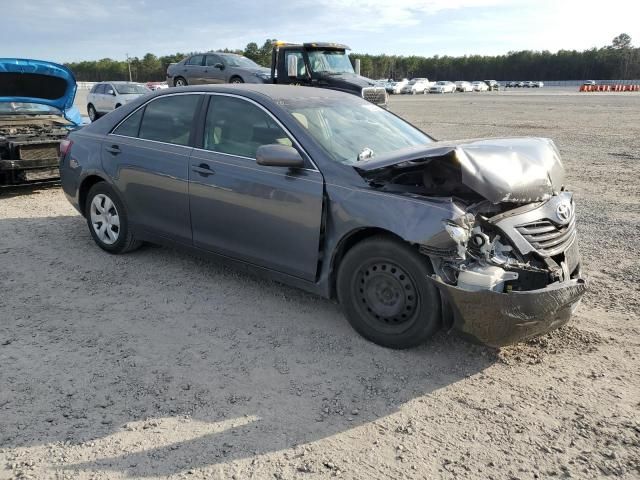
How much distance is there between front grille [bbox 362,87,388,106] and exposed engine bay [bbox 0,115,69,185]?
9.17 meters

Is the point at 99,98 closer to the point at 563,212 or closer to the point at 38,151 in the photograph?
the point at 38,151

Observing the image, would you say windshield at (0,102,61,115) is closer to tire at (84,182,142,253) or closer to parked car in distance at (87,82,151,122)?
tire at (84,182,142,253)

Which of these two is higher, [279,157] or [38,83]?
[38,83]

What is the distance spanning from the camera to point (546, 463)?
2627 millimetres

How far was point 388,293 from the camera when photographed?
141 inches

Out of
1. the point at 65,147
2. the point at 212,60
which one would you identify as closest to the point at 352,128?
the point at 65,147

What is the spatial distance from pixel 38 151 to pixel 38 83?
149 centimetres

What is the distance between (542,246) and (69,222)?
5728 mm

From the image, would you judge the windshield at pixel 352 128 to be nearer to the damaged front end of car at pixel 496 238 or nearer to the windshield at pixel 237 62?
the damaged front end of car at pixel 496 238

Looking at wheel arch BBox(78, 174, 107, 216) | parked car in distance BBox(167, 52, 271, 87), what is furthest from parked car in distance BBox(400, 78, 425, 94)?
wheel arch BBox(78, 174, 107, 216)

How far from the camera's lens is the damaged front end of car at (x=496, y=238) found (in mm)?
3174

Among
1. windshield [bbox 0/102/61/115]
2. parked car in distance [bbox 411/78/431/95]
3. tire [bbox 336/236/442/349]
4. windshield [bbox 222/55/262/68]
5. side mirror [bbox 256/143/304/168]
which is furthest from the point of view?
parked car in distance [bbox 411/78/431/95]

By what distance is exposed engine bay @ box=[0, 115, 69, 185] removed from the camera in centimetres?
766

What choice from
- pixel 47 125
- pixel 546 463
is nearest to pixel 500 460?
pixel 546 463
